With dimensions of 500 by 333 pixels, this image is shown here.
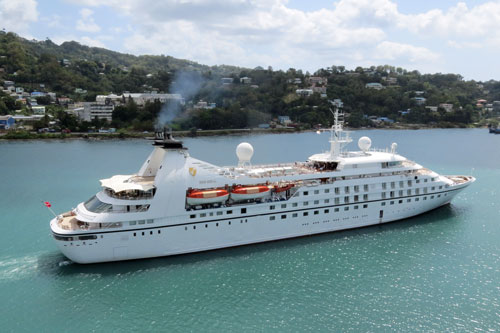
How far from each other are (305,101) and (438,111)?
4811 cm

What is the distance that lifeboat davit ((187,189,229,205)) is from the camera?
2084 cm

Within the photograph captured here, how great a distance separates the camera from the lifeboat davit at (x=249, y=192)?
2191 centimetres

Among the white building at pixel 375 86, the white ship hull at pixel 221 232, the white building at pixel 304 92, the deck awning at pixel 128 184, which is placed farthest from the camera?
the white building at pixel 375 86

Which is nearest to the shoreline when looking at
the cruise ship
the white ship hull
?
the cruise ship

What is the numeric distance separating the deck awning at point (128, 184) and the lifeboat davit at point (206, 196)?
7.53 feet

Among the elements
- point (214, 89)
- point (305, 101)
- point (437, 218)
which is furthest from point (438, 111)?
point (437, 218)

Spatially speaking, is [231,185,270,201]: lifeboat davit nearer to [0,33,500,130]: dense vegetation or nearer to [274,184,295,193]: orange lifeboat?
[274,184,295,193]: orange lifeboat

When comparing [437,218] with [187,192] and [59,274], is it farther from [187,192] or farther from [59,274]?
[59,274]

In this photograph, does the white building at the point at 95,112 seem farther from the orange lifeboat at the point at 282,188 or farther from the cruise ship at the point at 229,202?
the orange lifeboat at the point at 282,188

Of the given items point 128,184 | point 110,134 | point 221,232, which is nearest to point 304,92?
point 110,134

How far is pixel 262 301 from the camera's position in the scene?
1728 cm

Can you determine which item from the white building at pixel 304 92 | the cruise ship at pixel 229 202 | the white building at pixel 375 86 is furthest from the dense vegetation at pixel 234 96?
the cruise ship at pixel 229 202

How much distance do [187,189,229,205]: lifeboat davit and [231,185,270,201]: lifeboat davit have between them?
1.88 feet

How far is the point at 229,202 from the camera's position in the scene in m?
22.1
